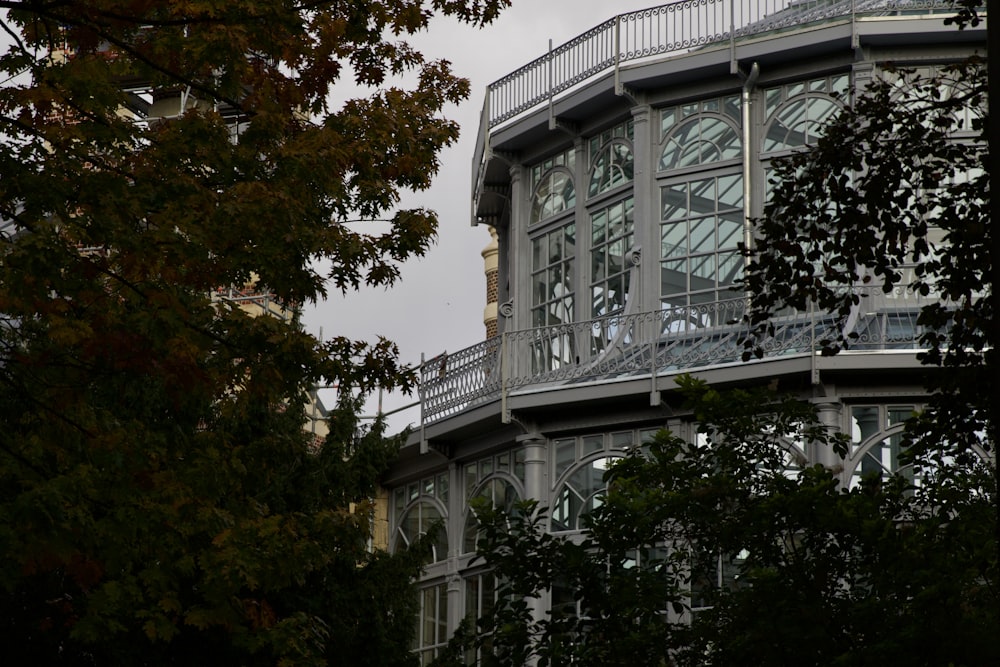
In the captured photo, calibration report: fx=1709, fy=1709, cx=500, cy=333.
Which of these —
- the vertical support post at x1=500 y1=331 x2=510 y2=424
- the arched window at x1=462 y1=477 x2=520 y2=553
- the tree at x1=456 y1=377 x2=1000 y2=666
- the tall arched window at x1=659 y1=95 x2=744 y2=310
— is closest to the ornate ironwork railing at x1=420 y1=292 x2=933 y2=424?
the vertical support post at x1=500 y1=331 x2=510 y2=424

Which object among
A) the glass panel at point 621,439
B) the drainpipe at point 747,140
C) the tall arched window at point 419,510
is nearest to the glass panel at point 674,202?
the drainpipe at point 747,140

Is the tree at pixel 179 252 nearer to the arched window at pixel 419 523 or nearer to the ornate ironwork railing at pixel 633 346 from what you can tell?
the ornate ironwork railing at pixel 633 346

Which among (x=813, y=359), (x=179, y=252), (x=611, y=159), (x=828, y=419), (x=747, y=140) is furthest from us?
(x=611, y=159)

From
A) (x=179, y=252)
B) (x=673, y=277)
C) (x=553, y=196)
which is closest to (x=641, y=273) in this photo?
(x=673, y=277)

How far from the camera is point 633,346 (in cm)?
2248

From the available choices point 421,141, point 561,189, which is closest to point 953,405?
point 421,141

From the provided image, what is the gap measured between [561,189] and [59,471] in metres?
14.8

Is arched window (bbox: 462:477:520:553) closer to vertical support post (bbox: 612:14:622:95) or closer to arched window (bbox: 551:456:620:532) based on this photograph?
arched window (bbox: 551:456:620:532)

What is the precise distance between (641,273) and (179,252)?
12948 millimetres

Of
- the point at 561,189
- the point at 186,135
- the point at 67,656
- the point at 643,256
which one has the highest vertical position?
the point at 561,189

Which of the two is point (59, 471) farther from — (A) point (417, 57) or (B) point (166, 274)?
(A) point (417, 57)

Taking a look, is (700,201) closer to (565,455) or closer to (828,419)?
(828,419)

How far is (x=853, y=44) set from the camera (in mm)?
22031

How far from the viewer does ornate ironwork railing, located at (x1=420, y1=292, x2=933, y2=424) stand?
69.4ft
